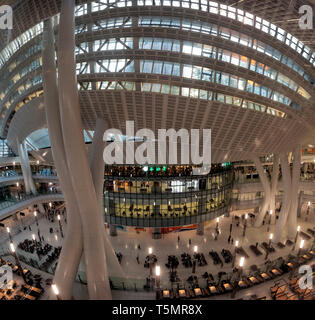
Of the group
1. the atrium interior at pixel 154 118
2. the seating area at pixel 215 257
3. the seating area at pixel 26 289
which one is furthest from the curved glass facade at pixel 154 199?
the seating area at pixel 26 289

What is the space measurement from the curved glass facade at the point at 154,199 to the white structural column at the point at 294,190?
10.5 meters

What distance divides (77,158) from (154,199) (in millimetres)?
15737

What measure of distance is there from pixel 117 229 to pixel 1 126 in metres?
24.9

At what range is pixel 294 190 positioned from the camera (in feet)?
81.9

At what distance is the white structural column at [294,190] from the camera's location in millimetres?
24484

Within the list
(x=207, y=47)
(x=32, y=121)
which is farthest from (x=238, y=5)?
(x=32, y=121)

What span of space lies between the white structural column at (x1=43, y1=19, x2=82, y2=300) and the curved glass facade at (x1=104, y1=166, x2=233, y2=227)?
12873 mm

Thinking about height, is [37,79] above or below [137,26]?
below

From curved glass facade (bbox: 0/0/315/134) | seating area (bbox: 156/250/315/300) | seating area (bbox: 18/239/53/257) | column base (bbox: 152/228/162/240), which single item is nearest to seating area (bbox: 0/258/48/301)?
seating area (bbox: 18/239/53/257)

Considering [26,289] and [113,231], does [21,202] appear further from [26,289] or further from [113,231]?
[26,289]

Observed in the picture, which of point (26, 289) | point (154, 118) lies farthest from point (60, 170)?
point (26, 289)

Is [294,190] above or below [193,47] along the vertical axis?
below
